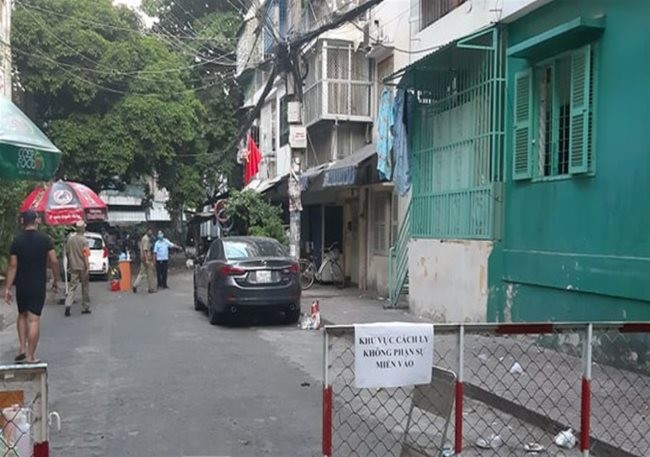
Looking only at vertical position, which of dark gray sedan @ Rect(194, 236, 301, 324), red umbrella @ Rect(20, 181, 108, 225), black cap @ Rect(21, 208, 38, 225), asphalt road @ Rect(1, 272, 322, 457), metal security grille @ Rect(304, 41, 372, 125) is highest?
metal security grille @ Rect(304, 41, 372, 125)

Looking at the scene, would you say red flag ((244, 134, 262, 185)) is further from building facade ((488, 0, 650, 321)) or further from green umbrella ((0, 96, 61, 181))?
green umbrella ((0, 96, 61, 181))

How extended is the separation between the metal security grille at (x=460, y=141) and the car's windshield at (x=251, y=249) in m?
2.75

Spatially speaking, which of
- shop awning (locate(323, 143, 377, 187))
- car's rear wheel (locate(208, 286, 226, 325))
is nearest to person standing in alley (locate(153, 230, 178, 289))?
shop awning (locate(323, 143, 377, 187))

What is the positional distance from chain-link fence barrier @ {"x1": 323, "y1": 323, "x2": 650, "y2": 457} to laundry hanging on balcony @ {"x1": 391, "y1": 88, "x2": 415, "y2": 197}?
16.2 feet

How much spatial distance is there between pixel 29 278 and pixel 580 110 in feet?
23.5

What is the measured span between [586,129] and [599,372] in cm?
291

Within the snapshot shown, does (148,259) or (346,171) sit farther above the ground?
(346,171)

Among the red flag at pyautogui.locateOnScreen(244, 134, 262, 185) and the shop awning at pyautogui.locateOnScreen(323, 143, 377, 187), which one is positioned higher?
the red flag at pyautogui.locateOnScreen(244, 134, 262, 185)

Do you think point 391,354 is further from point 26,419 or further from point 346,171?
point 346,171

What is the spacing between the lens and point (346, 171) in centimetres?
1579

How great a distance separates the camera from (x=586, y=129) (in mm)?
8203

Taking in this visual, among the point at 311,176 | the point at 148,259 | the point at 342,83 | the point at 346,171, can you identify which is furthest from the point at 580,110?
the point at 148,259

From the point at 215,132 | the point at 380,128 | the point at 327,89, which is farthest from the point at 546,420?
the point at 215,132

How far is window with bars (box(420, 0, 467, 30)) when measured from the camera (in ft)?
40.3
